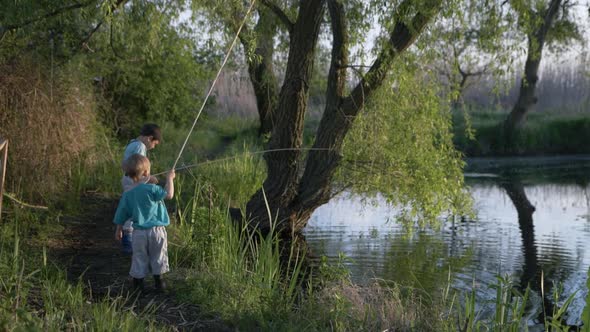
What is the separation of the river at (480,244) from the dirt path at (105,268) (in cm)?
218

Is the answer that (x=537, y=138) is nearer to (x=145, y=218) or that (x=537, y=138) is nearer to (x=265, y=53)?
(x=265, y=53)

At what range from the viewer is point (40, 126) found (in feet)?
29.6

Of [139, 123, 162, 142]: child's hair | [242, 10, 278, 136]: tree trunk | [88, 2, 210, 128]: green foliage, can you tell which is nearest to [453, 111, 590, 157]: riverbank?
[88, 2, 210, 128]: green foliage

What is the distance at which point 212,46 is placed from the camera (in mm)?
9508

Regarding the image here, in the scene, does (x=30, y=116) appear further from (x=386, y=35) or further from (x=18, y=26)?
(x=386, y=35)

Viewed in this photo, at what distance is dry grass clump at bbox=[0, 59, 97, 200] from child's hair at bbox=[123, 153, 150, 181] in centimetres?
302

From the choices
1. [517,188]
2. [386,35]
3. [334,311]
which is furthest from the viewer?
[517,188]

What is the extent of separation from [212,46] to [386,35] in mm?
2122

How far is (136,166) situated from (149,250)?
26.4 inches

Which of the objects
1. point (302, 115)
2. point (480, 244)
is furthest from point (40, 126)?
point (480, 244)

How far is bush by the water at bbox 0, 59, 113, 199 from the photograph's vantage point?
866cm

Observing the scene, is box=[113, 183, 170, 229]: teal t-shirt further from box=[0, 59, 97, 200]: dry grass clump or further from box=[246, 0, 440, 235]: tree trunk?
box=[246, 0, 440, 235]: tree trunk

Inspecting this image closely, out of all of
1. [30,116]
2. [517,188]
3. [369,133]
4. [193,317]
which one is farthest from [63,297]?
[517,188]

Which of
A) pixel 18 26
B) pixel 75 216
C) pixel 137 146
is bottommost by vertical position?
pixel 75 216
